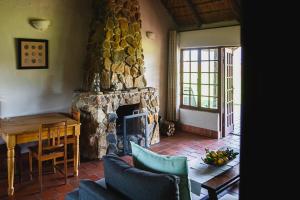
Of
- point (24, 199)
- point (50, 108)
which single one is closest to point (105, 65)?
point (50, 108)

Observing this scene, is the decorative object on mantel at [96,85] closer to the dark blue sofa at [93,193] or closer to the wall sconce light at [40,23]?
the wall sconce light at [40,23]

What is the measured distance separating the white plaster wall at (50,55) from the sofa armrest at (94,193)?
2.89 metres

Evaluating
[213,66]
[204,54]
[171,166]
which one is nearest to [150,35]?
[204,54]

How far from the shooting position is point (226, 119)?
608 cm

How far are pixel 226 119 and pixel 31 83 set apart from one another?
391 cm

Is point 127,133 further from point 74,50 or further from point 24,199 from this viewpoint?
point 24,199

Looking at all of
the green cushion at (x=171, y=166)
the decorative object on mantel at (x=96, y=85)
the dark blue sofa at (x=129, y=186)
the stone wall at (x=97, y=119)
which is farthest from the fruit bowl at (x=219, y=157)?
the decorative object on mantel at (x=96, y=85)

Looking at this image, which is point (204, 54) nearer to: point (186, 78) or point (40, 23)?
point (186, 78)

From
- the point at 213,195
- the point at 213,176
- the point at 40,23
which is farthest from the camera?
the point at 40,23

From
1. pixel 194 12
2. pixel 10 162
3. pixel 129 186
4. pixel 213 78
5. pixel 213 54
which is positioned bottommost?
pixel 10 162

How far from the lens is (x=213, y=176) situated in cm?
287

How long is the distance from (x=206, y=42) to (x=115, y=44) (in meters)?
2.09

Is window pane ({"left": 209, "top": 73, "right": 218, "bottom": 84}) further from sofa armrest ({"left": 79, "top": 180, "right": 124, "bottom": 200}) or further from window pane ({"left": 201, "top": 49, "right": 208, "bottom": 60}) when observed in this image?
sofa armrest ({"left": 79, "top": 180, "right": 124, "bottom": 200})

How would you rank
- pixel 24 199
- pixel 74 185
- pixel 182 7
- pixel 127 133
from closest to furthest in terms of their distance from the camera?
1. pixel 24 199
2. pixel 74 185
3. pixel 127 133
4. pixel 182 7
